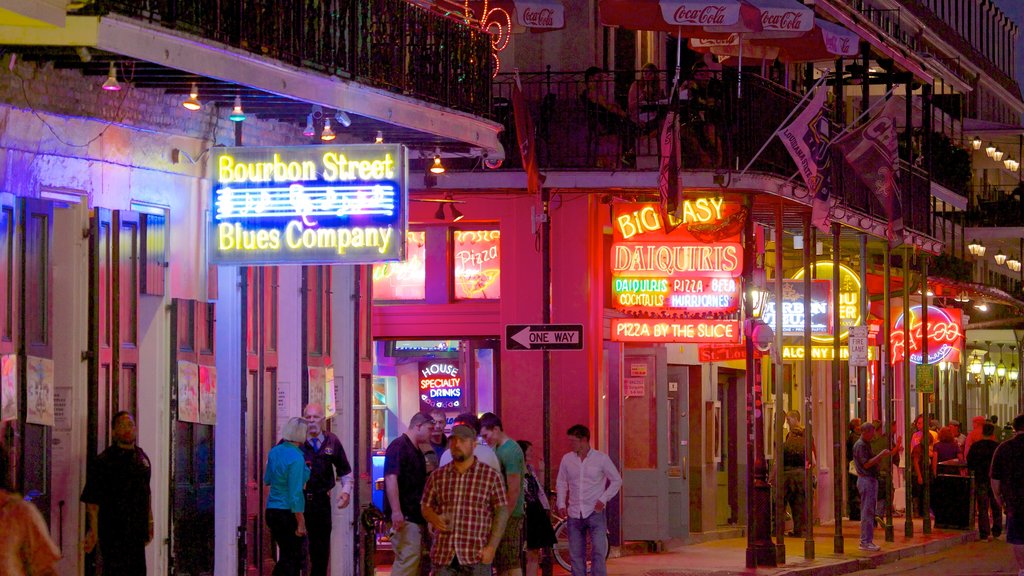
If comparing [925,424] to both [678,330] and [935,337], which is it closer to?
[935,337]

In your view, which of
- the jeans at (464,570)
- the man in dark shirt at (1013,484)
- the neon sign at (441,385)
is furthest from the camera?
the neon sign at (441,385)

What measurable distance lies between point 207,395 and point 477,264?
8.17 meters

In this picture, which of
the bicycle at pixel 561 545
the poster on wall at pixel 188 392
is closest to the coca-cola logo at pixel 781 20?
the bicycle at pixel 561 545

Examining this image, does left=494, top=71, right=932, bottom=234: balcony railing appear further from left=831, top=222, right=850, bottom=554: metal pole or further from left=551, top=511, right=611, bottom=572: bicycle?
left=551, top=511, right=611, bottom=572: bicycle

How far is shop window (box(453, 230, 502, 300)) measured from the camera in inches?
895

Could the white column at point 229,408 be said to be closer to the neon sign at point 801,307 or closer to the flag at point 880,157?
the neon sign at point 801,307

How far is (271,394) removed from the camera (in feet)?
54.3

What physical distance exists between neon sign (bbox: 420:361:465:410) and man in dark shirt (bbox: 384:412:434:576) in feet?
22.0

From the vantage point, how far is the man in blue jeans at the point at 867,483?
81.6 ft

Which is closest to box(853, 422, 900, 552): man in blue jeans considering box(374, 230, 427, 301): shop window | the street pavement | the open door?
the street pavement

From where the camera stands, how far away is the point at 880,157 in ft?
83.0

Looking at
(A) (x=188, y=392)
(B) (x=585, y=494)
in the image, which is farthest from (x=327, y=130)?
(B) (x=585, y=494)

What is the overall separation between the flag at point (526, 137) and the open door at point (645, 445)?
4983 mm

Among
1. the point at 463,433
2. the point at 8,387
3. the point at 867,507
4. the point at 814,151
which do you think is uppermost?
the point at 814,151
